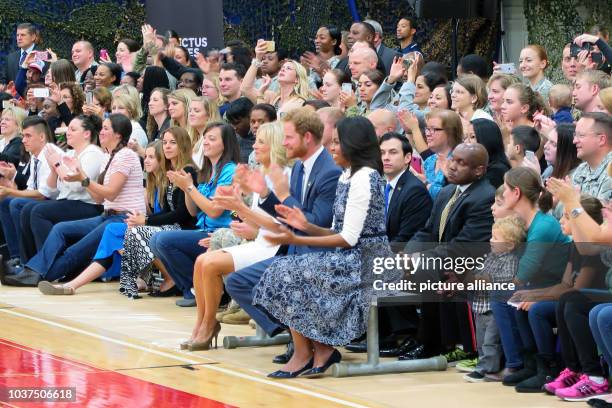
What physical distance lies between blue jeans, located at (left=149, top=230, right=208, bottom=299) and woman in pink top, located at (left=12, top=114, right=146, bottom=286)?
0.98m

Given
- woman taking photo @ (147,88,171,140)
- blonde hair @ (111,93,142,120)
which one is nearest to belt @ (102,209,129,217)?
woman taking photo @ (147,88,171,140)

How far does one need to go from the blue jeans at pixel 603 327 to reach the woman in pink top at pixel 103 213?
17.0ft

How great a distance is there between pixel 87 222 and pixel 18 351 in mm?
2975

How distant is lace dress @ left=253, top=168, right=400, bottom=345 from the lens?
24.1 ft

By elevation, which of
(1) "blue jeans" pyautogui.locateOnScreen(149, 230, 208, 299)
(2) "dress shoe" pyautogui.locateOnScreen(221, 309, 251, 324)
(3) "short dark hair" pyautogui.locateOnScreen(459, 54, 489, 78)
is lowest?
(2) "dress shoe" pyautogui.locateOnScreen(221, 309, 251, 324)

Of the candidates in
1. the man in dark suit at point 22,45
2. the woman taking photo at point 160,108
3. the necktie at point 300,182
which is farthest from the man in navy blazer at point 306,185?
the man in dark suit at point 22,45

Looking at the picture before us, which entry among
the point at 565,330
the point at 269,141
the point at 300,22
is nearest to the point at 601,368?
the point at 565,330

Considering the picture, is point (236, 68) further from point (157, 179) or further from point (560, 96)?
point (560, 96)

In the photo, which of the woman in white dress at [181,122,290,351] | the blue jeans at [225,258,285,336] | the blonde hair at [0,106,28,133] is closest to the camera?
the blue jeans at [225,258,285,336]

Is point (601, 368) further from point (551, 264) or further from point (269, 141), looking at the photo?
point (269, 141)

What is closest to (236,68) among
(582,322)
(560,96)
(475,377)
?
(560,96)

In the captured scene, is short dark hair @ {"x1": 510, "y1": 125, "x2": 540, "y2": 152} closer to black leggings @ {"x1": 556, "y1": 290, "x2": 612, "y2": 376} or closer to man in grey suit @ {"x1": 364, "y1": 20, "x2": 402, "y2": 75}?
black leggings @ {"x1": 556, "y1": 290, "x2": 612, "y2": 376}

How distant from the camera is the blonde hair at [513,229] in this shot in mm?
7184

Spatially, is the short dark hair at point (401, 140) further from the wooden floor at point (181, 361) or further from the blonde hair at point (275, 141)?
the wooden floor at point (181, 361)
